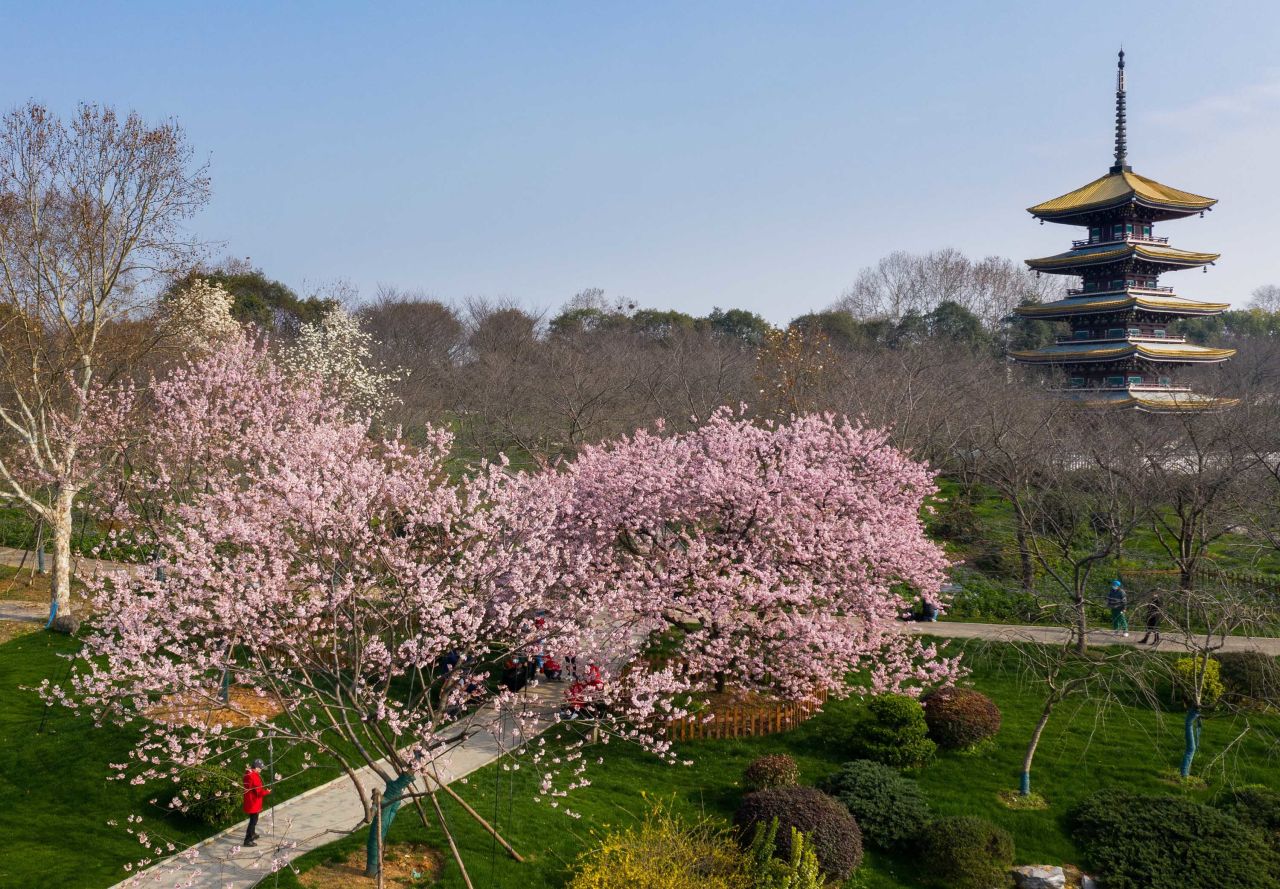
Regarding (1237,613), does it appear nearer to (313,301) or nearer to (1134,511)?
(1134,511)

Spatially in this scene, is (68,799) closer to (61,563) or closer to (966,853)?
(61,563)

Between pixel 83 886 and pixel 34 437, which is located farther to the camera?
pixel 34 437

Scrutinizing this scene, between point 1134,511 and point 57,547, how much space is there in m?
29.6

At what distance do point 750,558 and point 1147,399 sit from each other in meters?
36.4

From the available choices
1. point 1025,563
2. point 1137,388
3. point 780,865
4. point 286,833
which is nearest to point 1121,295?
point 1137,388

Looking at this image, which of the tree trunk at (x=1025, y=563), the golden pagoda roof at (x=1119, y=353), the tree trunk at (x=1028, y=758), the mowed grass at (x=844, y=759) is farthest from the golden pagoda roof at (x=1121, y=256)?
the tree trunk at (x=1028, y=758)

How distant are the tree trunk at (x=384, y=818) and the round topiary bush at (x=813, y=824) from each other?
17.5 ft

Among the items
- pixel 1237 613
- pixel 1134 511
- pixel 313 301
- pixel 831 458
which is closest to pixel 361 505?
pixel 831 458

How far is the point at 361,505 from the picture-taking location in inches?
551

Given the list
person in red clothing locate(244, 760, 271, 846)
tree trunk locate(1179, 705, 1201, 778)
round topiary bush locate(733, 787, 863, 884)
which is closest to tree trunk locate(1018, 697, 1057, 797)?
tree trunk locate(1179, 705, 1201, 778)

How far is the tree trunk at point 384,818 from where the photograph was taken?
13039mm

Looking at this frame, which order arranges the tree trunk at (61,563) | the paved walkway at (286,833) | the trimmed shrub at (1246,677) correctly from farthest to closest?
the tree trunk at (61,563)
the trimmed shrub at (1246,677)
the paved walkway at (286,833)

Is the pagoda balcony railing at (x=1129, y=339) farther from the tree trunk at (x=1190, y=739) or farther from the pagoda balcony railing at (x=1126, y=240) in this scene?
the tree trunk at (x=1190, y=739)

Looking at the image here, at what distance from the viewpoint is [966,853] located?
14.3 m
